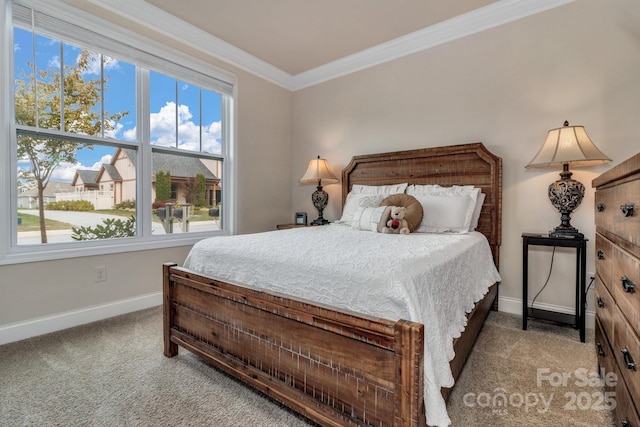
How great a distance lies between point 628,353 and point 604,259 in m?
0.62

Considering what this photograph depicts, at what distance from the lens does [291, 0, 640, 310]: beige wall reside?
2.31 m

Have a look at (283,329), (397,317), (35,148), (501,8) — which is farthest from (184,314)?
(501,8)

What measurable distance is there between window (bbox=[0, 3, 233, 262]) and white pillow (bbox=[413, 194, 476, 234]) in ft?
7.57

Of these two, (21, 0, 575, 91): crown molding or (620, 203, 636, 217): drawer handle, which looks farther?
(21, 0, 575, 91): crown molding

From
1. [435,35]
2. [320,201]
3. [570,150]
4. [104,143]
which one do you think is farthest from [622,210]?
[104,143]

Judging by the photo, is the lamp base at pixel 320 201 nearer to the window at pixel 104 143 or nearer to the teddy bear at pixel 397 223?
the window at pixel 104 143

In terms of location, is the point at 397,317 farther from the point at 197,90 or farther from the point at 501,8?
the point at 197,90

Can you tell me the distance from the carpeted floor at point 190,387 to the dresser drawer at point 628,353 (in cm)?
45

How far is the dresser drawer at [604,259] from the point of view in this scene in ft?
4.42

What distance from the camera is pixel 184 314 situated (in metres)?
1.88

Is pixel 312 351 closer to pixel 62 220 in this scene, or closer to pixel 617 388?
pixel 617 388

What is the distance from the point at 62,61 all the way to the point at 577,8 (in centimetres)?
410

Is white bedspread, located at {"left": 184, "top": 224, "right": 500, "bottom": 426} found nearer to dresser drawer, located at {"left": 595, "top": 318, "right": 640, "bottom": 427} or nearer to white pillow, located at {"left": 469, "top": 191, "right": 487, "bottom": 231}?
dresser drawer, located at {"left": 595, "top": 318, "right": 640, "bottom": 427}

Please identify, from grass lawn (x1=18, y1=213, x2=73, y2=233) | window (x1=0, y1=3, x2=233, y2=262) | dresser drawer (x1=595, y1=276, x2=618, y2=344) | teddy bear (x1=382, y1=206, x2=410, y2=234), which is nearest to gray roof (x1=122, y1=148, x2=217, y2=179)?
window (x1=0, y1=3, x2=233, y2=262)
